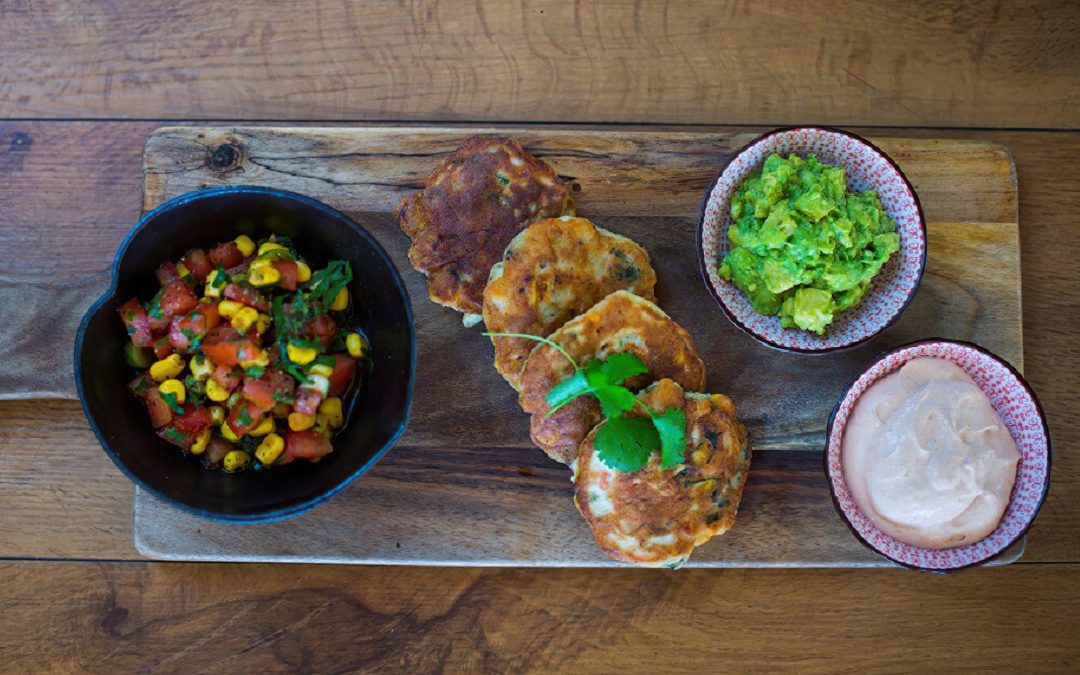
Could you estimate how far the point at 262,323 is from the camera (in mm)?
2902

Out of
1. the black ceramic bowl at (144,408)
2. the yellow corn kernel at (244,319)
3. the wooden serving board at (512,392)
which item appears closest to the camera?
the black ceramic bowl at (144,408)

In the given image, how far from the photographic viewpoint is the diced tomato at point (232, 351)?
112 inches

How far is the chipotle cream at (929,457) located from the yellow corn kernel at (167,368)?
2338mm

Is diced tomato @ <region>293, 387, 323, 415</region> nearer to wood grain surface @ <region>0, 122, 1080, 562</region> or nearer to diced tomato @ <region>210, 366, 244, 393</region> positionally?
diced tomato @ <region>210, 366, 244, 393</region>

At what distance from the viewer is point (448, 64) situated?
357 centimetres

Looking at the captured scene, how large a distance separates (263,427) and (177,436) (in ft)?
0.99

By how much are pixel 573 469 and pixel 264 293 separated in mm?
1233

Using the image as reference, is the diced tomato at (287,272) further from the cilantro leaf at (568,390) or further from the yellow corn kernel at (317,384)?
the cilantro leaf at (568,390)

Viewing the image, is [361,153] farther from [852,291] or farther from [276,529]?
[852,291]

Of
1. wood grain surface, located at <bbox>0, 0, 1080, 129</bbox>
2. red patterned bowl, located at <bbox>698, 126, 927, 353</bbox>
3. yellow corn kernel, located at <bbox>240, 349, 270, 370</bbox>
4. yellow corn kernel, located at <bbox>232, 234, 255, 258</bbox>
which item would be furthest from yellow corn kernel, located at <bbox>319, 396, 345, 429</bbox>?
red patterned bowl, located at <bbox>698, 126, 927, 353</bbox>

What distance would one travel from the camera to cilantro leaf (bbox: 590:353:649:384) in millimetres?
2770

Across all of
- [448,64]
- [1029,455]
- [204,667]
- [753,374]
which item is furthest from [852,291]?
[204,667]

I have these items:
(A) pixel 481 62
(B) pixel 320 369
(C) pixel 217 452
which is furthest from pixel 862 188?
(C) pixel 217 452

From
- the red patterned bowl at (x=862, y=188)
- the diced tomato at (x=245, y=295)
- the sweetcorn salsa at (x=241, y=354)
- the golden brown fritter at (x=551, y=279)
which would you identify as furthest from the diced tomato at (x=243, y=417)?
the red patterned bowl at (x=862, y=188)
